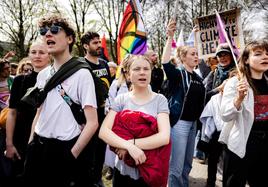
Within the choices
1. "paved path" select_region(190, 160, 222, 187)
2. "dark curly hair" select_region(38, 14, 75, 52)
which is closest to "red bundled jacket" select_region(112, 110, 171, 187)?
"dark curly hair" select_region(38, 14, 75, 52)

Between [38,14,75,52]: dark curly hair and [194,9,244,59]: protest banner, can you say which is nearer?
[38,14,75,52]: dark curly hair

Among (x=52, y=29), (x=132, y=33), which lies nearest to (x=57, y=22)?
(x=52, y=29)

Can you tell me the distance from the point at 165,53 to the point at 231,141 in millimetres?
1181

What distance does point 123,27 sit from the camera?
4.98 m

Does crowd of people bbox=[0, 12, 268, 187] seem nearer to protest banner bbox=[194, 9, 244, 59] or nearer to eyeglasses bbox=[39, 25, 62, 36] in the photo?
eyeglasses bbox=[39, 25, 62, 36]

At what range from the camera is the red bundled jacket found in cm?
254

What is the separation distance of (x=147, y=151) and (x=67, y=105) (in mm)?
739

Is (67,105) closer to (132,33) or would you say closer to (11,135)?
(11,135)

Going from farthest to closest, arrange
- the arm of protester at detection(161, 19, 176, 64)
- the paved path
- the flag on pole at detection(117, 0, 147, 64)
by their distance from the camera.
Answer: the paved path < the flag on pole at detection(117, 0, 147, 64) < the arm of protester at detection(161, 19, 176, 64)

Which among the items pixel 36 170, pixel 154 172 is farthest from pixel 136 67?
pixel 36 170

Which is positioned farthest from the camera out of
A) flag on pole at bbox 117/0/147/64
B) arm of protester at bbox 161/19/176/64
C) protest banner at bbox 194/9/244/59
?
protest banner at bbox 194/9/244/59

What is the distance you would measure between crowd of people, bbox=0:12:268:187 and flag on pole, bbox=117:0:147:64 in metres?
0.84

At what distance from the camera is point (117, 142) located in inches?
102

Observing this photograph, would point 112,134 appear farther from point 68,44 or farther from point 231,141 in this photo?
point 231,141
